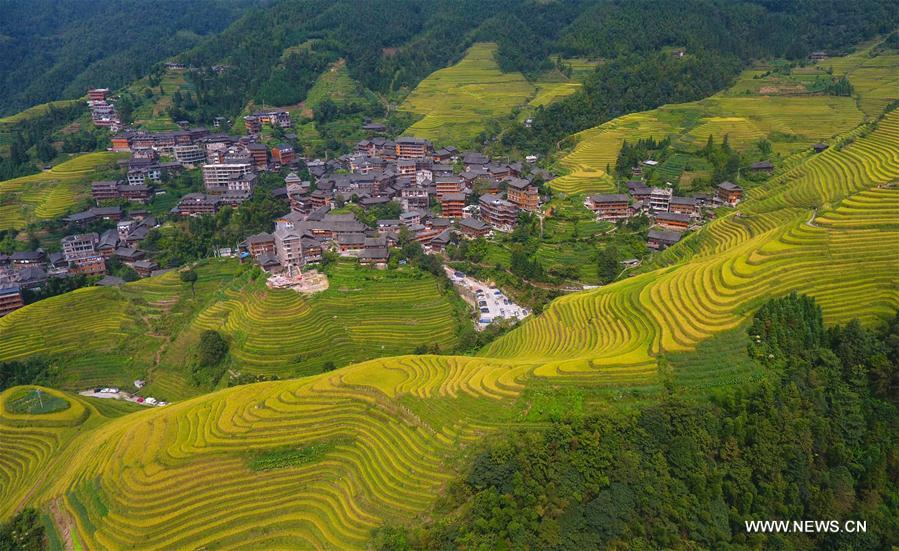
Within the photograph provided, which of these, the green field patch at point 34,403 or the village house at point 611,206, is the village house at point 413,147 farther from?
the green field patch at point 34,403

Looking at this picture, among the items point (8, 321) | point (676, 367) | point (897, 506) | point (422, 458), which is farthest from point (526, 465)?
point (8, 321)

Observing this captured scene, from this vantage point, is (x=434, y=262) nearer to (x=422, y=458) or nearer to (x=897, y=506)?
(x=422, y=458)

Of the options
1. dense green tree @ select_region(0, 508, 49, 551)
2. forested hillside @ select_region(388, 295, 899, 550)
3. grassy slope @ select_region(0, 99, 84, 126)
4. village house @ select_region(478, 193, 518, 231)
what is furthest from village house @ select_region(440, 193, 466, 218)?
grassy slope @ select_region(0, 99, 84, 126)

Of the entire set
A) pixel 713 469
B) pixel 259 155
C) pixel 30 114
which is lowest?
pixel 713 469

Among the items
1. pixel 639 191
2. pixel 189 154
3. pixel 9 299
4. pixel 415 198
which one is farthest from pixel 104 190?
pixel 639 191

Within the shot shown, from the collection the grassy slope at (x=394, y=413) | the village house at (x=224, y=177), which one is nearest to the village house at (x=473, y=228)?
the grassy slope at (x=394, y=413)

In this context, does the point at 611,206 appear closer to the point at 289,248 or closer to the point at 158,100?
the point at 289,248

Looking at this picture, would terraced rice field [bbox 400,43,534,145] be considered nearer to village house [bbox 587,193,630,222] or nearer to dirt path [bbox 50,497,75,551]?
village house [bbox 587,193,630,222]
